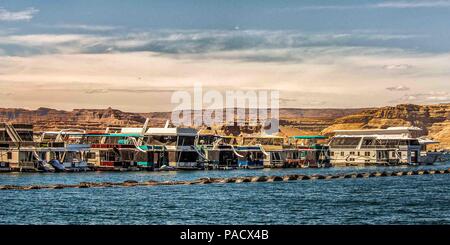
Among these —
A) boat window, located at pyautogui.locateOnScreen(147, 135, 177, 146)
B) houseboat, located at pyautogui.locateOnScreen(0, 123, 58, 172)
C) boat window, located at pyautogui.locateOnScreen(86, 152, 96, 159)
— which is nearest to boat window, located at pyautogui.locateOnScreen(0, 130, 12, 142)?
houseboat, located at pyautogui.locateOnScreen(0, 123, 58, 172)

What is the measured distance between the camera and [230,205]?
2210 inches

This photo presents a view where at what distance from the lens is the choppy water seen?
46.7m

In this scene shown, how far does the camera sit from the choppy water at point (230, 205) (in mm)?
46719

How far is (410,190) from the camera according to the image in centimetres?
7569

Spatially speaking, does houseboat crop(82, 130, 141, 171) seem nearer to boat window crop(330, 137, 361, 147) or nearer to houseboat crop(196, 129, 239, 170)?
houseboat crop(196, 129, 239, 170)

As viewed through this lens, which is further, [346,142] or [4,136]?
[346,142]

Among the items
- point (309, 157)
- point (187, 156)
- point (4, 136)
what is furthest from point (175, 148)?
point (309, 157)

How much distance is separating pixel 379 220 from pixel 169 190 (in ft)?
99.8

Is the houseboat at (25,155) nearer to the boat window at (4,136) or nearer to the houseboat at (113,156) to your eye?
the boat window at (4,136)

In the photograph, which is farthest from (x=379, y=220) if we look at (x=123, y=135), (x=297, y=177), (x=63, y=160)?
(x=123, y=135)

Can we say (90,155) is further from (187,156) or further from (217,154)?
(217,154)
